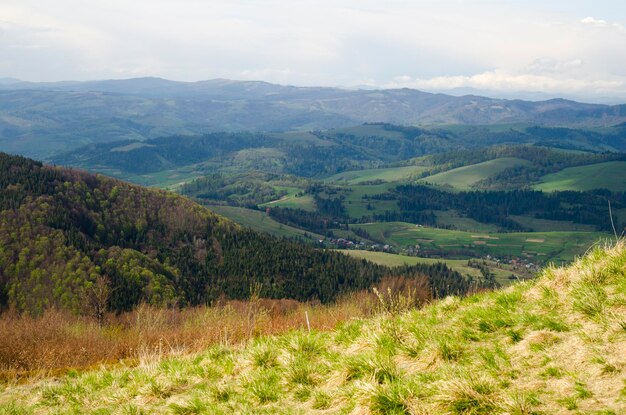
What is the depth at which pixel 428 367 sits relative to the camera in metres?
10.1

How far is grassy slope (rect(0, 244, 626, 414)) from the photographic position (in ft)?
26.6

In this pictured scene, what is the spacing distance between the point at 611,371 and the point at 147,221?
607ft

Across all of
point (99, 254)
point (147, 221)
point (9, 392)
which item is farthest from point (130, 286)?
point (9, 392)

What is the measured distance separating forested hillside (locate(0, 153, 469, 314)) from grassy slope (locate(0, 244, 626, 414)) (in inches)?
3795

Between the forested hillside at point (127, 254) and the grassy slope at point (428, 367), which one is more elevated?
the grassy slope at point (428, 367)

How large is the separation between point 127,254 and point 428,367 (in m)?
146

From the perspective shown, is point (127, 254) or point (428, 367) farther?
point (127, 254)

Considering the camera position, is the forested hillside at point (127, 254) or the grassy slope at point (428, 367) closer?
the grassy slope at point (428, 367)

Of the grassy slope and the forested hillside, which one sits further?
the forested hillside

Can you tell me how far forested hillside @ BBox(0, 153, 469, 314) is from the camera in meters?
121

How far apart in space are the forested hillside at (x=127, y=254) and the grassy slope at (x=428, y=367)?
316 feet

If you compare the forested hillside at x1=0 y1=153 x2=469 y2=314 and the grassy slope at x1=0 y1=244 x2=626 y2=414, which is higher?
the grassy slope at x1=0 y1=244 x2=626 y2=414

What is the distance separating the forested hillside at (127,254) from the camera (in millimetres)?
120812

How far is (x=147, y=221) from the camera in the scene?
182 meters
